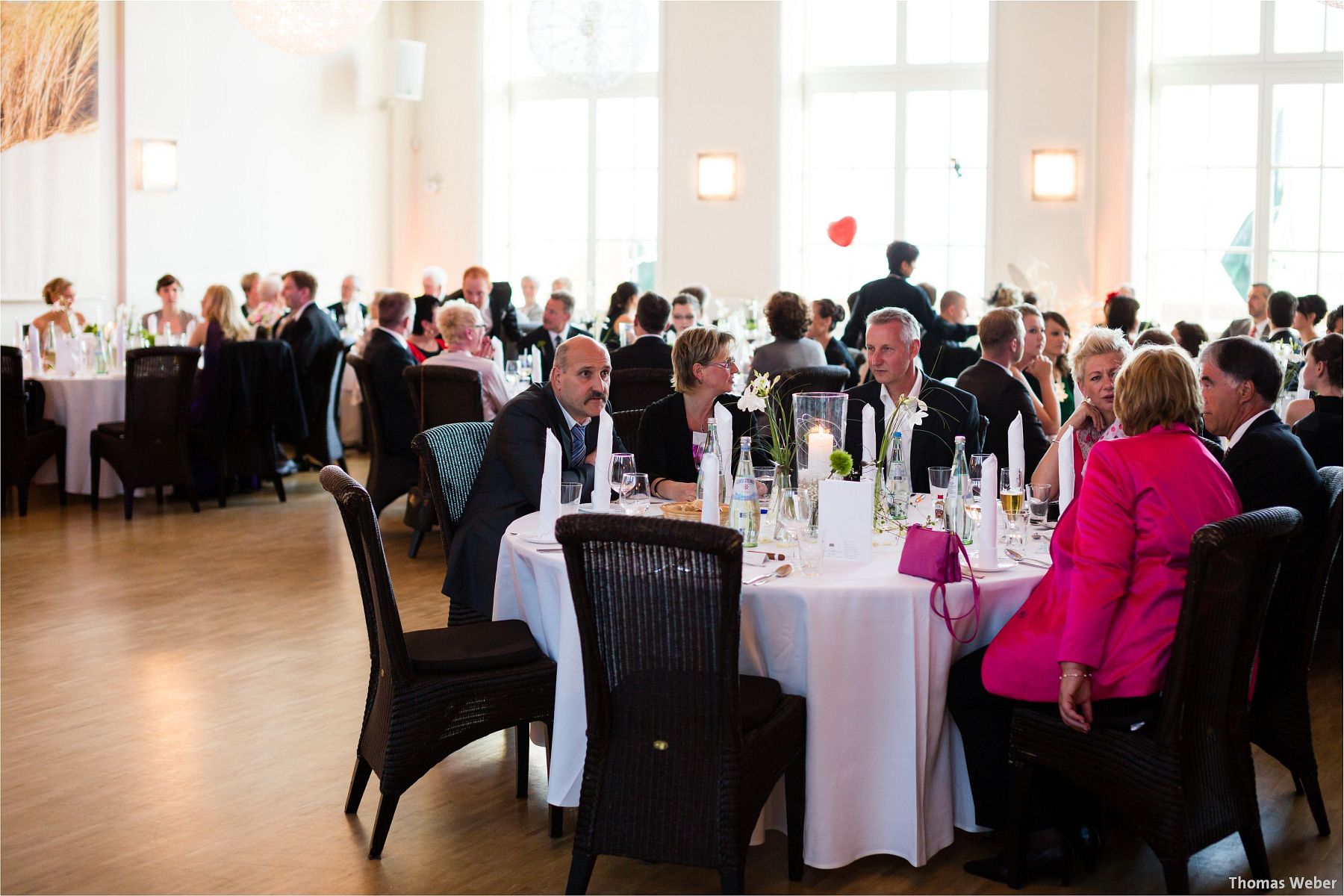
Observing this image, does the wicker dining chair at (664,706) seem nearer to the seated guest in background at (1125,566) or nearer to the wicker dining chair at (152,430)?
the seated guest in background at (1125,566)

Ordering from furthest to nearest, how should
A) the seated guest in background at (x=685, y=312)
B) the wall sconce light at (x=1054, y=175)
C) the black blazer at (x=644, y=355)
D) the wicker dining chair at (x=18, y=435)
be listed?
the wall sconce light at (x=1054, y=175) < the seated guest in background at (x=685, y=312) < the wicker dining chair at (x=18, y=435) < the black blazer at (x=644, y=355)

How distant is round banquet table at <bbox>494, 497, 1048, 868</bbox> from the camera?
122 inches

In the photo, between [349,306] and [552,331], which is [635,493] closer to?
[552,331]

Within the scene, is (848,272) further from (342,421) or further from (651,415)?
(651,415)

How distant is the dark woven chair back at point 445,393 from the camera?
664 cm

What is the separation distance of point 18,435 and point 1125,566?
268 inches

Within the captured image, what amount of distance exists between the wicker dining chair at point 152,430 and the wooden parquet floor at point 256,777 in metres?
1.45

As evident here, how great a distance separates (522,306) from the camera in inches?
496

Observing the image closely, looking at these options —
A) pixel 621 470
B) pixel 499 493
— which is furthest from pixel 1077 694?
pixel 499 493

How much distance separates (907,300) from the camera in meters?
8.55

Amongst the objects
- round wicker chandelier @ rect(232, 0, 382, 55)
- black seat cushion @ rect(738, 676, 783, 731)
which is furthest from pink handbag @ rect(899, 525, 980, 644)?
round wicker chandelier @ rect(232, 0, 382, 55)

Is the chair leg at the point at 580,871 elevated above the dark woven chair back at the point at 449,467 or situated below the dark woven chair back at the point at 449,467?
below

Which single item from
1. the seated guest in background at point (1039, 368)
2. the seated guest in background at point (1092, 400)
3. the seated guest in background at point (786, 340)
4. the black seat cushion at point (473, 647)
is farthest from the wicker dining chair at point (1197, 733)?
the seated guest in background at point (786, 340)

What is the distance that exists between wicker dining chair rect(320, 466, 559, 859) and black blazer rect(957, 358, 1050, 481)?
2.35 meters
